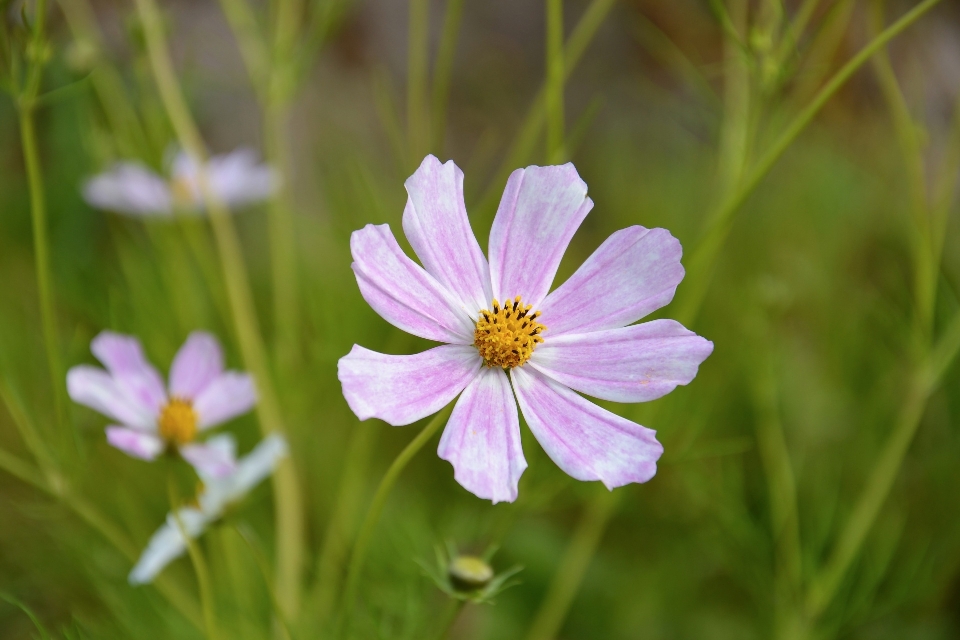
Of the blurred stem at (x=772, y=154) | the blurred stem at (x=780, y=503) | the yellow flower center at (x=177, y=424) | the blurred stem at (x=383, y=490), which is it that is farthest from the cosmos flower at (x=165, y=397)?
the blurred stem at (x=780, y=503)

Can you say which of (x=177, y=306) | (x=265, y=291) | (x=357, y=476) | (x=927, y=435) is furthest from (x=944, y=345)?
(x=265, y=291)

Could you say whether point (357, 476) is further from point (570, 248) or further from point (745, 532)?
point (570, 248)

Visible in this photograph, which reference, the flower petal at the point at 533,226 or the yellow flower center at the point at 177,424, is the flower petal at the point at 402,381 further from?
the yellow flower center at the point at 177,424

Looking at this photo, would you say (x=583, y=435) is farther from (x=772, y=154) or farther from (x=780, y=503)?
(x=780, y=503)

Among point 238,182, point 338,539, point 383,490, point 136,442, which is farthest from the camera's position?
point 238,182

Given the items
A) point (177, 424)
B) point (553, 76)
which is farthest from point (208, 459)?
point (553, 76)
